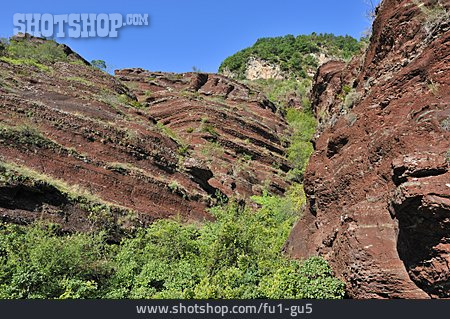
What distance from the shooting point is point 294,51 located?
103 m

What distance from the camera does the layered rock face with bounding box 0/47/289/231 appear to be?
52.9ft

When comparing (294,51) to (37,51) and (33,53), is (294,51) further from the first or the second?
(33,53)

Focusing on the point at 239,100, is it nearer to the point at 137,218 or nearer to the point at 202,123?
the point at 202,123

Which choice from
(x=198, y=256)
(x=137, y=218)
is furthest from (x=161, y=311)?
(x=137, y=218)

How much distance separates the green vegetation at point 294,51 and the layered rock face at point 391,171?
85.5 meters

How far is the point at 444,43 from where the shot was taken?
8.26 metres

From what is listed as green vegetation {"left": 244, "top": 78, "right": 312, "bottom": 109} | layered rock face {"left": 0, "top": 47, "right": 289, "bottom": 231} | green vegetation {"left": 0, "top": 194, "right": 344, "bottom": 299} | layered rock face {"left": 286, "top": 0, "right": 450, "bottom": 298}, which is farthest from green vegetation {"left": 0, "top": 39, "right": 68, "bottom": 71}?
green vegetation {"left": 244, "top": 78, "right": 312, "bottom": 109}

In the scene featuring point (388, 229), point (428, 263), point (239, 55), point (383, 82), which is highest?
point (239, 55)

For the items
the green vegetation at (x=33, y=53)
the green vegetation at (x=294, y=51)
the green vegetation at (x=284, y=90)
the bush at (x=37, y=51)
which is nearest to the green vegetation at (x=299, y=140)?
the green vegetation at (x=284, y=90)

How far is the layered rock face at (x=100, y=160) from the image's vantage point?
635 inches

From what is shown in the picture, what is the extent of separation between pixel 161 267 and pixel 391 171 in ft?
26.7

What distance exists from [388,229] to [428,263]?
137 centimetres

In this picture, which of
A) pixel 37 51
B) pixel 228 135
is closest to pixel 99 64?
pixel 37 51

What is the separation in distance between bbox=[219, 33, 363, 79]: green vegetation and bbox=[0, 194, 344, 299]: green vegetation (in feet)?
280
